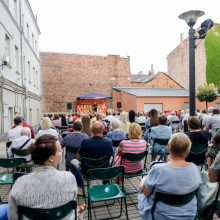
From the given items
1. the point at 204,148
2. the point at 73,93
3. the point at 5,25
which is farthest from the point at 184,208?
the point at 73,93

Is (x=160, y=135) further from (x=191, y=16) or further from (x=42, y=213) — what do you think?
(x=42, y=213)

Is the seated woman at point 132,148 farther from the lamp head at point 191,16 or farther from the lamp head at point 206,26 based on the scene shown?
the lamp head at point 206,26

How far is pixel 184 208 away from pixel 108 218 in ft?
5.61

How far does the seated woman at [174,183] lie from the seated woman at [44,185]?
864mm

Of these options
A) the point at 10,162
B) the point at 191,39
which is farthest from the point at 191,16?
the point at 10,162

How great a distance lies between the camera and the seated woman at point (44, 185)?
2359 millimetres

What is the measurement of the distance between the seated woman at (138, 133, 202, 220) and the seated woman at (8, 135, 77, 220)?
2.83 ft

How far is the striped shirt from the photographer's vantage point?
4.99 metres

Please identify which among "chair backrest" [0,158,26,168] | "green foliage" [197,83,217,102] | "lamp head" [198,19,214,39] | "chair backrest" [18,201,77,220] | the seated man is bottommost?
"chair backrest" [0,158,26,168]

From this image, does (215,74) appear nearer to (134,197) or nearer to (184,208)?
(134,197)

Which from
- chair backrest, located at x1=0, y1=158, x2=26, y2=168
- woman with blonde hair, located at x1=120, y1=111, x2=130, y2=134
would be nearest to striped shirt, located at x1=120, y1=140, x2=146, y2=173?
chair backrest, located at x1=0, y1=158, x2=26, y2=168

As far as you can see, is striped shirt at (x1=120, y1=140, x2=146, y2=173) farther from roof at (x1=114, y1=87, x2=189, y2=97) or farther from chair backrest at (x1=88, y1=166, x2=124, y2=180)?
roof at (x1=114, y1=87, x2=189, y2=97)

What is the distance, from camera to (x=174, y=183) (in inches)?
110

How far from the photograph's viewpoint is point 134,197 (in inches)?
209
